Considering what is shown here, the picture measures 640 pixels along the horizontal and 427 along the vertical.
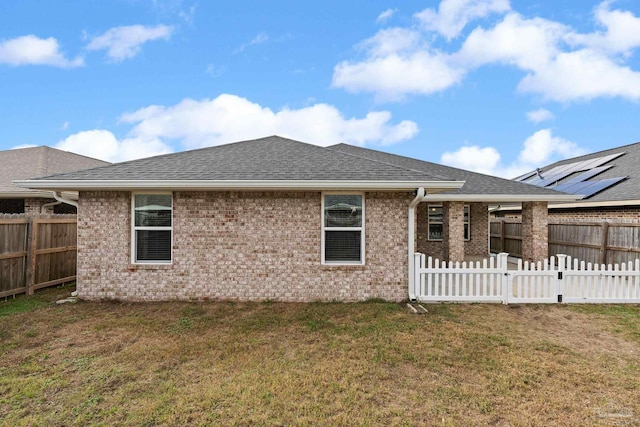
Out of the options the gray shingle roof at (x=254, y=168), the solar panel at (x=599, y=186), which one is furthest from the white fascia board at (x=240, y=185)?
the solar panel at (x=599, y=186)

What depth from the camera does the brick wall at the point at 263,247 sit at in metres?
7.33

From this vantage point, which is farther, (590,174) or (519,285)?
(590,174)

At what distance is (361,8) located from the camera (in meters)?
13.1

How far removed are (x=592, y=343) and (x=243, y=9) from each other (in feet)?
45.2

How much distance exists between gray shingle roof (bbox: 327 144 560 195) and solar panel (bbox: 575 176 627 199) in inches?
163

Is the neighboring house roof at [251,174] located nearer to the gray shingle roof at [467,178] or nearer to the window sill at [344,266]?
the window sill at [344,266]

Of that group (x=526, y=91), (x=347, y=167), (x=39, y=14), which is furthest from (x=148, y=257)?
(x=526, y=91)

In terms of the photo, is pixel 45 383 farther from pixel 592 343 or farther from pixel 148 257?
pixel 592 343

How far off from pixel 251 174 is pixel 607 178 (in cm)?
1668

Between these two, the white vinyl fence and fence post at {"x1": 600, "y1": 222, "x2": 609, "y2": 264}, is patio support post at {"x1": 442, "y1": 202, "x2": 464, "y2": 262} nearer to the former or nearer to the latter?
the white vinyl fence

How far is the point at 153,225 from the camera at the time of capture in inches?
293

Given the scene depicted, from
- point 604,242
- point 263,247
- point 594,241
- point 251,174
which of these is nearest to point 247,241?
point 263,247

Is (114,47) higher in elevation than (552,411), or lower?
higher

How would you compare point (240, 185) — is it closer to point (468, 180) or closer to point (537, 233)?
point (468, 180)
